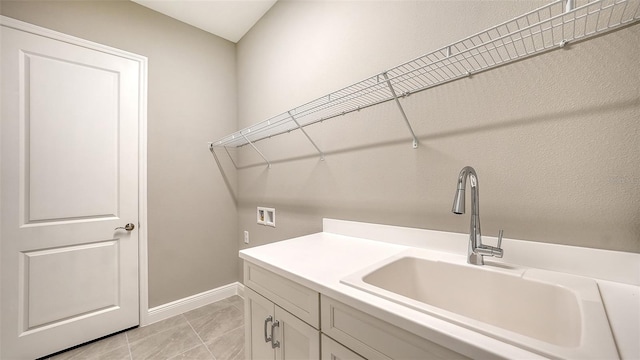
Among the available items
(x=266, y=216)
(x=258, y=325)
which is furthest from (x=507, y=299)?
(x=266, y=216)

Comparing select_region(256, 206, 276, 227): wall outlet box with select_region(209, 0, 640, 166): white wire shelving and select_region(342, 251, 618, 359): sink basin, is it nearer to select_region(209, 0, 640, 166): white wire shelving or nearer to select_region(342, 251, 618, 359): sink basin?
select_region(209, 0, 640, 166): white wire shelving

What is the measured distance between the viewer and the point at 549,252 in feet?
2.65

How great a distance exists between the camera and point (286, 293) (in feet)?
3.03

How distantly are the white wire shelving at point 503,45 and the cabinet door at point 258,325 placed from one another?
99 cm

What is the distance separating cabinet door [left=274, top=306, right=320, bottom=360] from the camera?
2.69 feet

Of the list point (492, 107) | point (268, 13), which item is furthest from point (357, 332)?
point (268, 13)

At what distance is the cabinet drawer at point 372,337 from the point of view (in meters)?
0.56

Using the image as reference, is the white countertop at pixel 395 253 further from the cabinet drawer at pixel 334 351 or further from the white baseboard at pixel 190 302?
the white baseboard at pixel 190 302

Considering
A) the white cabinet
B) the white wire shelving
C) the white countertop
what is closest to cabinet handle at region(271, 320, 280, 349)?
the white cabinet

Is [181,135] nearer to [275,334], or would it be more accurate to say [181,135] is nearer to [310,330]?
[275,334]

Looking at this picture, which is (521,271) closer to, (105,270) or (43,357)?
(105,270)

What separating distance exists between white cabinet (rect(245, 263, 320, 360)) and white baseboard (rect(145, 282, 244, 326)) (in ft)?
4.44

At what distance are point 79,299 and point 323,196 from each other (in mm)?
1889

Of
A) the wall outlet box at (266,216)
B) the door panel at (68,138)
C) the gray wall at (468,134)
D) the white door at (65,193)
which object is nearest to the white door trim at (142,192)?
the white door at (65,193)
